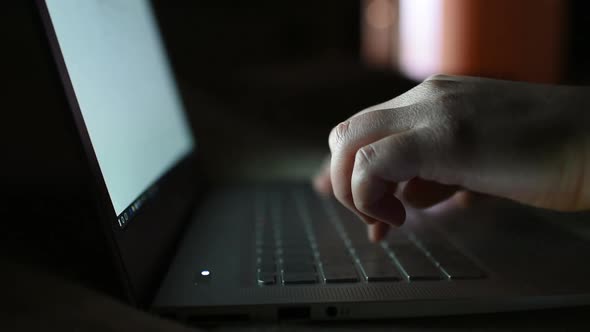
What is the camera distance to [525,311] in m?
0.42

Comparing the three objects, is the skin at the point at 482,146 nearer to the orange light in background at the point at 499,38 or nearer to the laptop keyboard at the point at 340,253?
the laptop keyboard at the point at 340,253

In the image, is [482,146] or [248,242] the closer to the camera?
[482,146]

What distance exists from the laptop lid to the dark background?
2cm

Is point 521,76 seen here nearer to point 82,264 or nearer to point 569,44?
point 569,44

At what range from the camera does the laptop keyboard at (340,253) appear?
17.6 inches

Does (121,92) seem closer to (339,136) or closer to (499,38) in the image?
(339,136)

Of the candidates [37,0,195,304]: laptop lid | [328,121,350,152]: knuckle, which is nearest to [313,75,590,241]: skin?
[328,121,350,152]: knuckle

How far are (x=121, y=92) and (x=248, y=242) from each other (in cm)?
20

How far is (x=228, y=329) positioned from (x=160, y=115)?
400 millimetres

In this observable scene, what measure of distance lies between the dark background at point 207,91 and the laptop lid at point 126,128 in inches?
Answer: 0.7

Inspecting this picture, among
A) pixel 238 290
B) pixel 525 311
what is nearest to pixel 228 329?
pixel 238 290

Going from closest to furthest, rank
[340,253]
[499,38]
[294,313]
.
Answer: [294,313], [340,253], [499,38]

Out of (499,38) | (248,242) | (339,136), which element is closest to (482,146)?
(339,136)

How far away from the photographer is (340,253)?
0.52 metres
